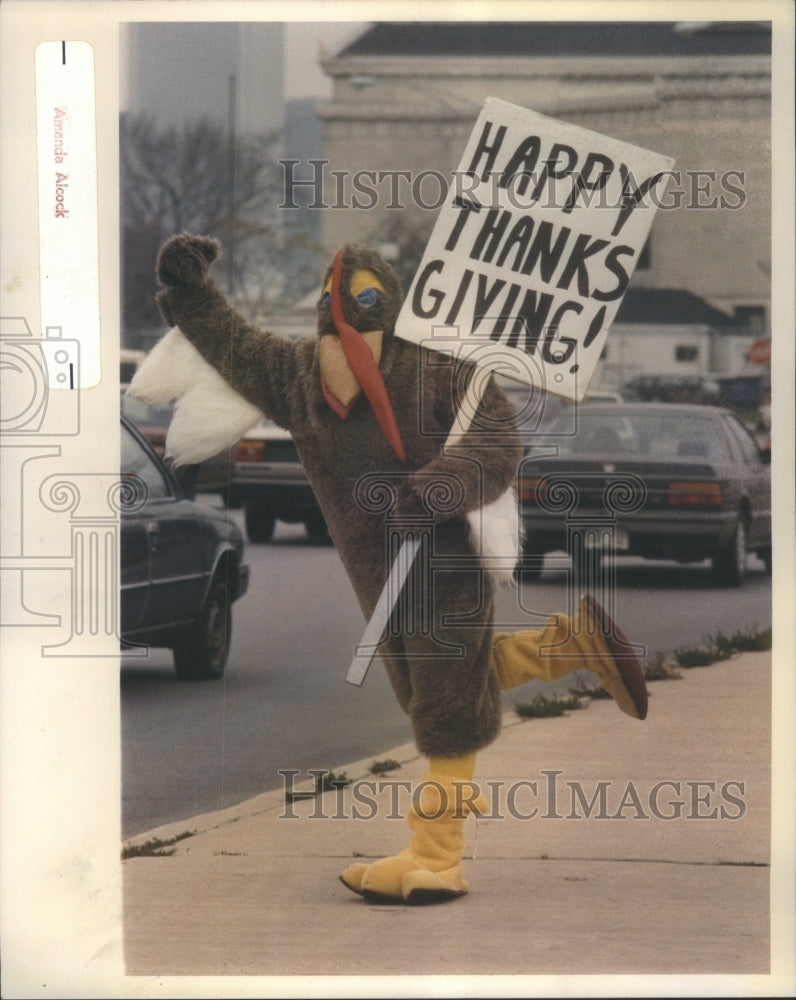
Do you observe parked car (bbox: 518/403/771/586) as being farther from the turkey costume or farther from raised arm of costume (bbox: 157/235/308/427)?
raised arm of costume (bbox: 157/235/308/427)

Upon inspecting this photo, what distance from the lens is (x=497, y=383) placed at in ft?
19.9

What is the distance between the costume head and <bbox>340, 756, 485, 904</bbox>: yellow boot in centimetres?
95

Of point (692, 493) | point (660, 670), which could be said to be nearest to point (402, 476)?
point (692, 493)

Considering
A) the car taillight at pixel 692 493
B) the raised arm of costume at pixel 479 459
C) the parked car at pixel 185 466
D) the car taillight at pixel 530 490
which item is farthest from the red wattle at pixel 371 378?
the car taillight at pixel 692 493

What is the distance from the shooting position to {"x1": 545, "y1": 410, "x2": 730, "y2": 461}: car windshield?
6074 millimetres

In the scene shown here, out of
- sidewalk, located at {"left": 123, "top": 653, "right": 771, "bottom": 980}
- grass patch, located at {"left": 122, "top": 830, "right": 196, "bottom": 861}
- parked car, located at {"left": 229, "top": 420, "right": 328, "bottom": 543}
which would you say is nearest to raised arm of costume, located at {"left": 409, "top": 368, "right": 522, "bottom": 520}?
parked car, located at {"left": 229, "top": 420, "right": 328, "bottom": 543}

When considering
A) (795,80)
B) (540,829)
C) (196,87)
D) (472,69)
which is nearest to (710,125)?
(795,80)

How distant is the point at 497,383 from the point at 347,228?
58cm

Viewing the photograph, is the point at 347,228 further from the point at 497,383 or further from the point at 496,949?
the point at 496,949

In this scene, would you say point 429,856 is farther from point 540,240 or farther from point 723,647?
point 540,240

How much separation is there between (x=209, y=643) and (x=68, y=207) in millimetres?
1263

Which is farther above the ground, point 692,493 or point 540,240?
point 540,240

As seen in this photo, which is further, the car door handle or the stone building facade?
the car door handle

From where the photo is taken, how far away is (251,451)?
620cm
